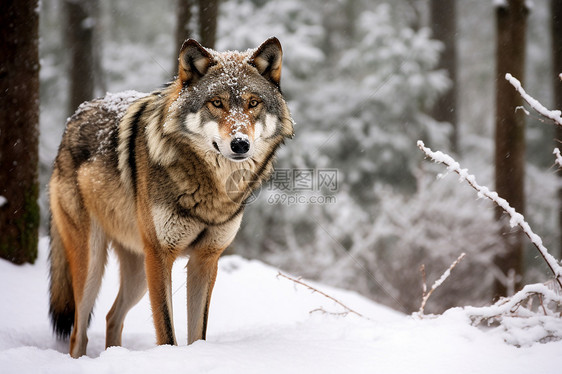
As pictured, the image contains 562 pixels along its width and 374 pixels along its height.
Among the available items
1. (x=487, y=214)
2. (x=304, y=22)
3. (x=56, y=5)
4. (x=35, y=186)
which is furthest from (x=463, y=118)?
(x=35, y=186)

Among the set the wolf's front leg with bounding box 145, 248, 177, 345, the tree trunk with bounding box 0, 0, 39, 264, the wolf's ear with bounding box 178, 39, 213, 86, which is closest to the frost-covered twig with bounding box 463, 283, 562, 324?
the wolf's front leg with bounding box 145, 248, 177, 345

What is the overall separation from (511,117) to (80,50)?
951 centimetres

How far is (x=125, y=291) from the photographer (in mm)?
3887

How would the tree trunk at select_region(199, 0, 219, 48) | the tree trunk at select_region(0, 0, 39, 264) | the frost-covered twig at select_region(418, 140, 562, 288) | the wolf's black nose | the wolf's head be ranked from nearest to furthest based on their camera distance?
1. the frost-covered twig at select_region(418, 140, 562, 288)
2. the wolf's black nose
3. the wolf's head
4. the tree trunk at select_region(0, 0, 39, 264)
5. the tree trunk at select_region(199, 0, 219, 48)

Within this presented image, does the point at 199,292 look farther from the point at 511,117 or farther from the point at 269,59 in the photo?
the point at 511,117

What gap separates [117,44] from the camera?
1772cm

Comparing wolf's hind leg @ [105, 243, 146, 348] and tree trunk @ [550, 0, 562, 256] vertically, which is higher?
tree trunk @ [550, 0, 562, 256]

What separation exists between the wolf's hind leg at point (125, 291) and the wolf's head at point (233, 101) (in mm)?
1413

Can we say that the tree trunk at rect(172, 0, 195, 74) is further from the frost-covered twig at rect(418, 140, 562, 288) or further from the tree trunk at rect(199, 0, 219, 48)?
the frost-covered twig at rect(418, 140, 562, 288)

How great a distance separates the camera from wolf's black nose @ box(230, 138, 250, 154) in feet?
9.51

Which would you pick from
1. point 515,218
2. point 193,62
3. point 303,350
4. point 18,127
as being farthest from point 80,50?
point 515,218

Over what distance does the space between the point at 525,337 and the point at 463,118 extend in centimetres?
2373

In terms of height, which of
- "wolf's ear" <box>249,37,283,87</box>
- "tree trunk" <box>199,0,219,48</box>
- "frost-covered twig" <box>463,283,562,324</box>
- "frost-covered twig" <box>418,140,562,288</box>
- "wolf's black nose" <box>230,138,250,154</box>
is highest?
"tree trunk" <box>199,0,219,48</box>

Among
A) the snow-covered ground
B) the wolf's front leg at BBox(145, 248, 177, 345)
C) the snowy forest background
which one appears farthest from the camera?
the snowy forest background
